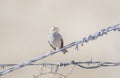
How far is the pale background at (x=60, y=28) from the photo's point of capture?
16297 millimetres

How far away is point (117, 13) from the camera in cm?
2108

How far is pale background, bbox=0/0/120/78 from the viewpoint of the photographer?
16.3 meters

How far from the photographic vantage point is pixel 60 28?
1964 cm

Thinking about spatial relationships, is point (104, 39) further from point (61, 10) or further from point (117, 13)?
point (61, 10)

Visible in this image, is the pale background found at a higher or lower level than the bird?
higher

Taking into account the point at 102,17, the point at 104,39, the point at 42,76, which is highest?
the point at 102,17

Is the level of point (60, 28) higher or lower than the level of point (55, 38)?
higher

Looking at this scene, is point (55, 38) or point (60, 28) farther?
point (60, 28)

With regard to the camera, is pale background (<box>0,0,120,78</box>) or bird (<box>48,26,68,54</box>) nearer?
bird (<box>48,26,68,54</box>)

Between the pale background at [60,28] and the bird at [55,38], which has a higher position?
the pale background at [60,28]

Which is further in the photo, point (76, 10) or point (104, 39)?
point (76, 10)

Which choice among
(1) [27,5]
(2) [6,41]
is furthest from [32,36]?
(1) [27,5]

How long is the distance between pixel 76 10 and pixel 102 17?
148 centimetres

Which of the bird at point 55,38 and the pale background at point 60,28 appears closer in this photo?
the bird at point 55,38
